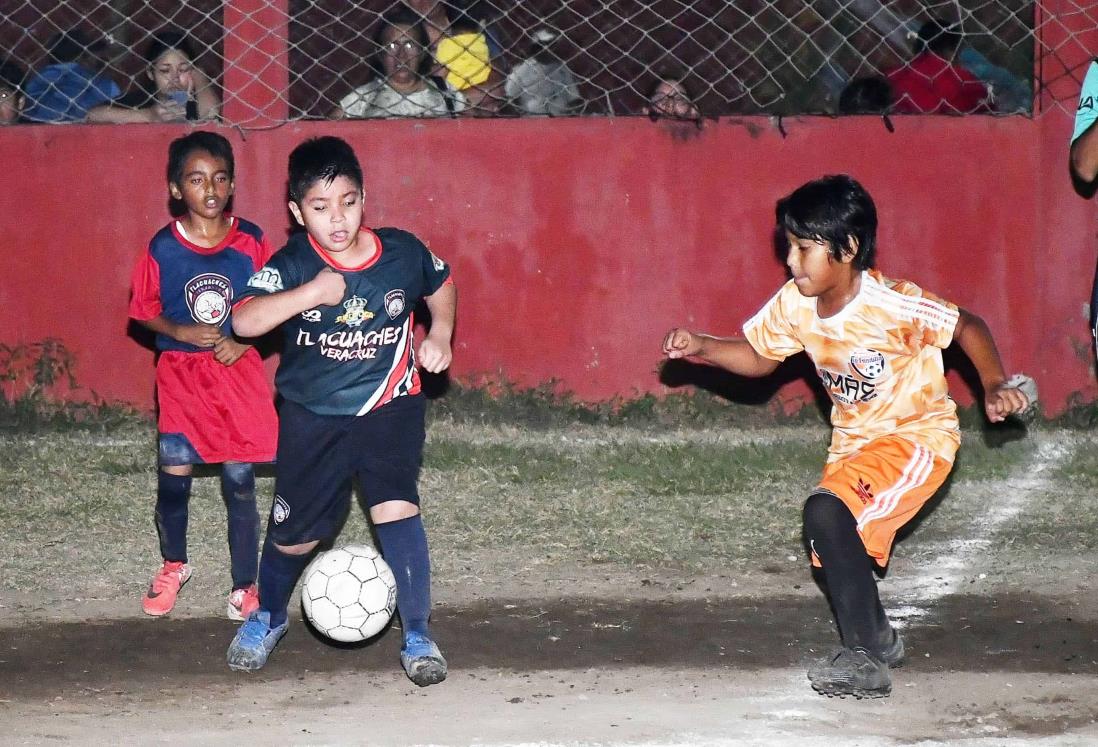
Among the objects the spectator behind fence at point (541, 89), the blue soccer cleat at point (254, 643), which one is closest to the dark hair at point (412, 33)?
the spectator behind fence at point (541, 89)

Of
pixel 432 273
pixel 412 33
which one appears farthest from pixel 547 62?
pixel 432 273

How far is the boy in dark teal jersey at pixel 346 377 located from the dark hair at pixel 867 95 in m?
3.54

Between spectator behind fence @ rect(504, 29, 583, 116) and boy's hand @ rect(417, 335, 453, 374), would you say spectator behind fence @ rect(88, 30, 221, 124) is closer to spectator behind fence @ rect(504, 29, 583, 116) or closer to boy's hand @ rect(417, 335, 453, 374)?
spectator behind fence @ rect(504, 29, 583, 116)

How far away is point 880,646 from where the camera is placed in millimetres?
3918

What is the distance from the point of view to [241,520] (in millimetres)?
4641

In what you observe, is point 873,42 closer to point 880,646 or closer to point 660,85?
point 660,85

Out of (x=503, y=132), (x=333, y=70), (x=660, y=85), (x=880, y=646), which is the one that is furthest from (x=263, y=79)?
(x=880, y=646)

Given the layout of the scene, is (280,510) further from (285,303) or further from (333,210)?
(333,210)

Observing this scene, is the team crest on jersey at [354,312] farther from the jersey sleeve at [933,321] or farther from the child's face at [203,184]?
the jersey sleeve at [933,321]

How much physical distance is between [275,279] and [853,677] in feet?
5.97

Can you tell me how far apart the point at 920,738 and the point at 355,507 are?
2.77 metres

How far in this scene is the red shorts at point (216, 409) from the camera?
15.3 feet

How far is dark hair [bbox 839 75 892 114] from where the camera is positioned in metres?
7.06

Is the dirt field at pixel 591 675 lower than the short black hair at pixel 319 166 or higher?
lower
